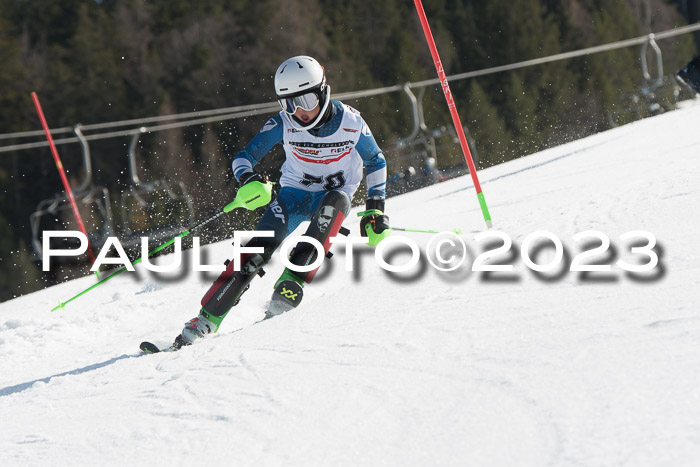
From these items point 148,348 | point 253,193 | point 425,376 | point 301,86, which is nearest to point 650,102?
point 301,86

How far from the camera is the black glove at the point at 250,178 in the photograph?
4.37 m

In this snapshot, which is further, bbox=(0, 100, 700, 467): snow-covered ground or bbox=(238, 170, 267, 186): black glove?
bbox=(238, 170, 267, 186): black glove

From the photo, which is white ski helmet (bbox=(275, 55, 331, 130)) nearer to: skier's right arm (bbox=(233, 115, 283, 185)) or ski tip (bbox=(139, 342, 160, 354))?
skier's right arm (bbox=(233, 115, 283, 185))

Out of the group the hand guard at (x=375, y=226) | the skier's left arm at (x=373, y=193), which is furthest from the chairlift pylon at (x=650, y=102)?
the hand guard at (x=375, y=226)

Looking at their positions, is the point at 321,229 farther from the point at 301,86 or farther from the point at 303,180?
the point at 301,86

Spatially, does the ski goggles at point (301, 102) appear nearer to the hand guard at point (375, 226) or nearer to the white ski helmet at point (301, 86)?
the white ski helmet at point (301, 86)

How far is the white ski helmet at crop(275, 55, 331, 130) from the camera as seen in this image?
167 inches

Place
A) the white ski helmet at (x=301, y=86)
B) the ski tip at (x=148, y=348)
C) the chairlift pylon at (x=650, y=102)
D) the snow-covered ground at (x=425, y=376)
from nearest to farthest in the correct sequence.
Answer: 1. the snow-covered ground at (x=425, y=376)
2. the ski tip at (x=148, y=348)
3. the white ski helmet at (x=301, y=86)
4. the chairlift pylon at (x=650, y=102)

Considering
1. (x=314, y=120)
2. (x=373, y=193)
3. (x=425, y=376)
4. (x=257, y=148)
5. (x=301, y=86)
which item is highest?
(x=301, y=86)

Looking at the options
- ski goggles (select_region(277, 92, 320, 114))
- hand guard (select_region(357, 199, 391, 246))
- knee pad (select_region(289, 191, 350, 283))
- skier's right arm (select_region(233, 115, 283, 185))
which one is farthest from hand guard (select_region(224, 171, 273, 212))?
hand guard (select_region(357, 199, 391, 246))

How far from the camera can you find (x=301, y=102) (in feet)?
14.2

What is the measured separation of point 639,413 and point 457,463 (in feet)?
1.45

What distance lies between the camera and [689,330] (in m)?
2.46

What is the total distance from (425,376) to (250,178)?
81.2 inches
